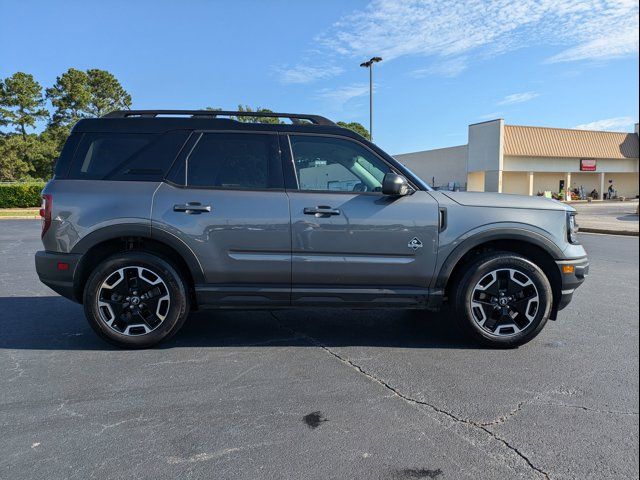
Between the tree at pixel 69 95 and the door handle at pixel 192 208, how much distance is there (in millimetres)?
46984

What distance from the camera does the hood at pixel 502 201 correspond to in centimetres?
420

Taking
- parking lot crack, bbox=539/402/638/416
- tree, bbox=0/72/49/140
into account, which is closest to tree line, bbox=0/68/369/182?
tree, bbox=0/72/49/140

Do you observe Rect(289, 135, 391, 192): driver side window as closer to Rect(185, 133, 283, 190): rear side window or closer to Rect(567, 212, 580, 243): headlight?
Rect(185, 133, 283, 190): rear side window

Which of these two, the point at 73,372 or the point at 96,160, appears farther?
the point at 96,160

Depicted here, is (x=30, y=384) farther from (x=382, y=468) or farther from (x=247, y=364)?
(x=382, y=468)

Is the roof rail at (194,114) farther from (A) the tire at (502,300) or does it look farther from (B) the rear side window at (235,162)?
(A) the tire at (502,300)

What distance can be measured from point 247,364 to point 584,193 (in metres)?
54.4

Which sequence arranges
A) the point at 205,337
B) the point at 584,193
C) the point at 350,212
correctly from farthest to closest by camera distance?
the point at 584,193, the point at 205,337, the point at 350,212

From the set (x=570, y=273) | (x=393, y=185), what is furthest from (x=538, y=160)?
(x=393, y=185)

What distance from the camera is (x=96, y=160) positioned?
4.21 metres

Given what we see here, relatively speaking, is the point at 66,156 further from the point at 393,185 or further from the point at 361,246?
the point at 393,185

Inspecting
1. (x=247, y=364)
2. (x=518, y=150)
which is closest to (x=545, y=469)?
(x=247, y=364)

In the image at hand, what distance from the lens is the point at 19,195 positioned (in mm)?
28672

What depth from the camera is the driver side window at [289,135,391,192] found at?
14.0ft
